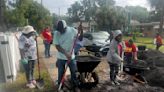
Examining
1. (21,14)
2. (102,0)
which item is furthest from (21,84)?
(102,0)

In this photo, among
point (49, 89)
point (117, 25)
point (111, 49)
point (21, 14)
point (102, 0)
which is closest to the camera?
point (49, 89)

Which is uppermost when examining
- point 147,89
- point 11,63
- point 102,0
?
point 102,0

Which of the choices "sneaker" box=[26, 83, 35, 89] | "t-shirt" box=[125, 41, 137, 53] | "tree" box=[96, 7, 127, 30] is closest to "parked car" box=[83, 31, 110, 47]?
"t-shirt" box=[125, 41, 137, 53]

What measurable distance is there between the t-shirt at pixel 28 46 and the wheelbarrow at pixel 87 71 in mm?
1364

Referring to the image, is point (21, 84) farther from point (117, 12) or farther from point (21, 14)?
point (117, 12)

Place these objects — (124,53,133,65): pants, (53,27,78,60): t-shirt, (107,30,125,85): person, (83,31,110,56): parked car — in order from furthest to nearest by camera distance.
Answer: (83,31,110,56): parked car
(124,53,133,65): pants
(107,30,125,85): person
(53,27,78,60): t-shirt

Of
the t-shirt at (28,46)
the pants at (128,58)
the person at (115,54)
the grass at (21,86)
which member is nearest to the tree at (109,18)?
the pants at (128,58)

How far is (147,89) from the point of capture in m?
9.21

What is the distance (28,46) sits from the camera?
365 inches

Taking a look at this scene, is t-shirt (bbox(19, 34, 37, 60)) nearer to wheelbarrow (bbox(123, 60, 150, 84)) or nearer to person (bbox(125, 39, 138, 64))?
wheelbarrow (bbox(123, 60, 150, 84))

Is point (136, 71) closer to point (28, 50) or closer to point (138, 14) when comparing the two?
point (28, 50)

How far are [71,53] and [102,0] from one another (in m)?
77.6

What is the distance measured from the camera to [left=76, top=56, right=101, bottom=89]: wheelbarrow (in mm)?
8570

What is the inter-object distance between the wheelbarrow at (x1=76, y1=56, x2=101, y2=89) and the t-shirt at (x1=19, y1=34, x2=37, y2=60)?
1.36 meters
